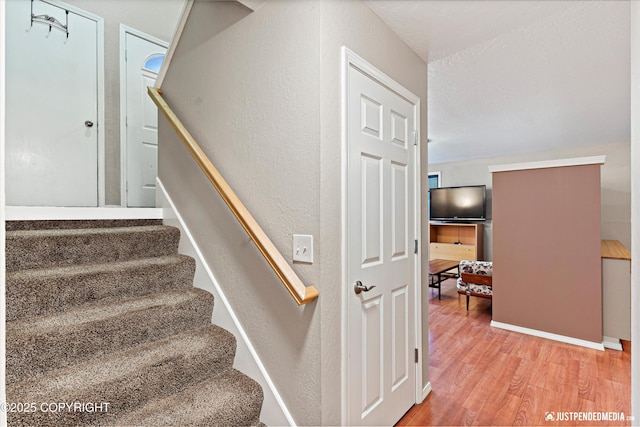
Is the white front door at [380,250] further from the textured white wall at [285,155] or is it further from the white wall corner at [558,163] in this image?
the white wall corner at [558,163]

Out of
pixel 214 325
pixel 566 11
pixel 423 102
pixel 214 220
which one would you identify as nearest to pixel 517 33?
pixel 566 11

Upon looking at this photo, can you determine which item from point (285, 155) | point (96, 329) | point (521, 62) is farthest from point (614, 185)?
point (96, 329)

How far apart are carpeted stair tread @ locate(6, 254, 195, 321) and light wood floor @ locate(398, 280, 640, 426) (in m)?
1.75

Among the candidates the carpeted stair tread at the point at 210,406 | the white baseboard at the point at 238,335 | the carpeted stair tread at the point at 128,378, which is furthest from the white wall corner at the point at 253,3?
the carpeted stair tread at the point at 210,406

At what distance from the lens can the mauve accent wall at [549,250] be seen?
3.14 m

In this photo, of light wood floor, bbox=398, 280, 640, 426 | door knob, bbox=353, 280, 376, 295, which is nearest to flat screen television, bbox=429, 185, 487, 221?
light wood floor, bbox=398, 280, 640, 426

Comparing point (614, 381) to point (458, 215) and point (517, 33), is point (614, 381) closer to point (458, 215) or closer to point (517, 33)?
point (517, 33)

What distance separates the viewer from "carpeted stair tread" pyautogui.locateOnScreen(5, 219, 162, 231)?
77.3 inches

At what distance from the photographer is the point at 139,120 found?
3348mm

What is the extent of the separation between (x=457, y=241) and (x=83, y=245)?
6969mm

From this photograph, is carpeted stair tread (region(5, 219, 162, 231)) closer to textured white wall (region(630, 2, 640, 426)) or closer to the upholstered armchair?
textured white wall (region(630, 2, 640, 426))

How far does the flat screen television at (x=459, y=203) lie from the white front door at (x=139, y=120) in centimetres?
612

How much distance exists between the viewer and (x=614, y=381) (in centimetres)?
246

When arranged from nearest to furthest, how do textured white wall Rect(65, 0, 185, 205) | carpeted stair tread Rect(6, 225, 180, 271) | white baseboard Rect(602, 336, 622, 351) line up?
carpeted stair tread Rect(6, 225, 180, 271) → white baseboard Rect(602, 336, 622, 351) → textured white wall Rect(65, 0, 185, 205)
